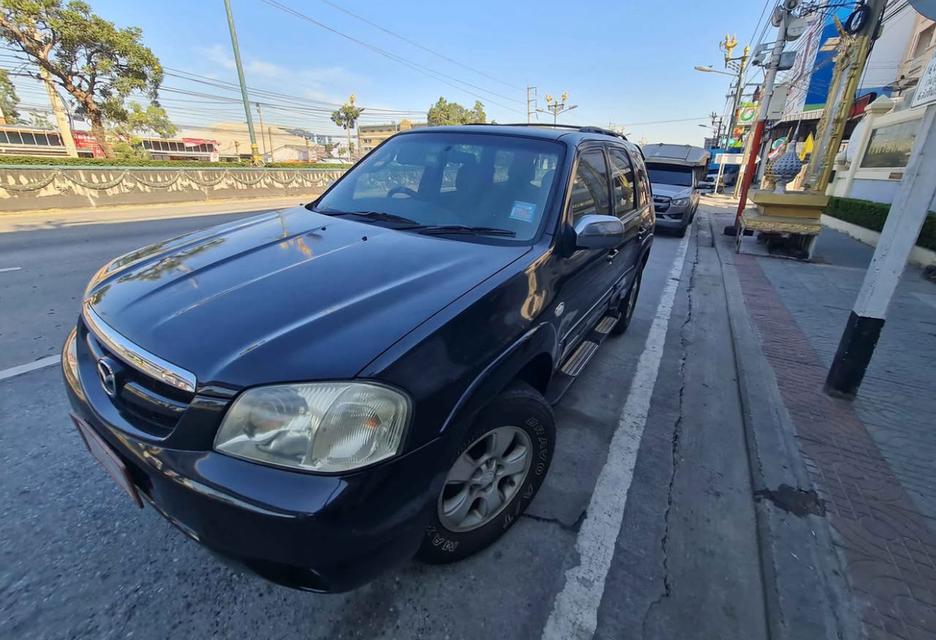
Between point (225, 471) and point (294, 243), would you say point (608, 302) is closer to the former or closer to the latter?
point (294, 243)

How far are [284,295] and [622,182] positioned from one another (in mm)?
2980

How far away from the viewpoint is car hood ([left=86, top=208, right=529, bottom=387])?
53.6 inches

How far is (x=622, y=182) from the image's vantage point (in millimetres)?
3639

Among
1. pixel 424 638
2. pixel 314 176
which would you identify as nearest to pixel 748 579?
pixel 424 638

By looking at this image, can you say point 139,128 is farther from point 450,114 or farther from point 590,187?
point 590,187

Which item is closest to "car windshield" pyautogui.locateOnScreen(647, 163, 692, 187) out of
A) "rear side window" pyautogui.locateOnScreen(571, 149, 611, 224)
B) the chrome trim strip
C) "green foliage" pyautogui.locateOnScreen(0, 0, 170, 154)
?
"rear side window" pyautogui.locateOnScreen(571, 149, 611, 224)

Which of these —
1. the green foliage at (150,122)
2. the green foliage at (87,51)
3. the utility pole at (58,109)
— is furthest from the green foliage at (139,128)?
the green foliage at (87,51)

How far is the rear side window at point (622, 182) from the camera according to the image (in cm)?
341

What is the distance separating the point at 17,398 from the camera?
2994 millimetres

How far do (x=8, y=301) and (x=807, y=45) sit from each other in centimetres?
4061

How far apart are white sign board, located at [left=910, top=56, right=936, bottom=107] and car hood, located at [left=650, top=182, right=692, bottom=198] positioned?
25.7 feet

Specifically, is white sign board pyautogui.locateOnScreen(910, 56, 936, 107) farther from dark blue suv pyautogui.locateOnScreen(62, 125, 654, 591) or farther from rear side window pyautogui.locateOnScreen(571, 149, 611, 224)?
dark blue suv pyautogui.locateOnScreen(62, 125, 654, 591)

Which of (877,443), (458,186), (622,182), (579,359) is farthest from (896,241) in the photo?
(458,186)

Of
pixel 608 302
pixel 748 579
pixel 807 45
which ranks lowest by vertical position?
pixel 748 579
